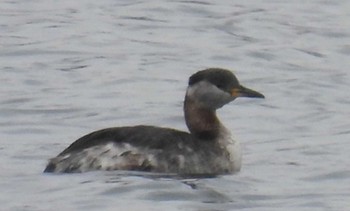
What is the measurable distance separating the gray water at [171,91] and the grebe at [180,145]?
14 centimetres

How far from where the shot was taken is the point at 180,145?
15133 mm

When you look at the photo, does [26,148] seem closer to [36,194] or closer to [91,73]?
[36,194]

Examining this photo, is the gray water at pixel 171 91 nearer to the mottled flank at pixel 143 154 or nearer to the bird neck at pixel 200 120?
the mottled flank at pixel 143 154

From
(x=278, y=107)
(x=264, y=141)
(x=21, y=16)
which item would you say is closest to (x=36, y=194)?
(x=264, y=141)

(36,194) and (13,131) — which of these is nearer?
(36,194)

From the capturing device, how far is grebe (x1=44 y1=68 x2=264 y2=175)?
48.6ft

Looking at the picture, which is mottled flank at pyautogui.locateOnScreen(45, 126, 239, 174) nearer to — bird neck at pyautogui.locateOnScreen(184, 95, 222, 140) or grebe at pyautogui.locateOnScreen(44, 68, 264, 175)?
grebe at pyautogui.locateOnScreen(44, 68, 264, 175)

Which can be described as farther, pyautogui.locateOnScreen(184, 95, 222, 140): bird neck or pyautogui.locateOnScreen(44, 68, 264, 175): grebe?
pyautogui.locateOnScreen(184, 95, 222, 140): bird neck

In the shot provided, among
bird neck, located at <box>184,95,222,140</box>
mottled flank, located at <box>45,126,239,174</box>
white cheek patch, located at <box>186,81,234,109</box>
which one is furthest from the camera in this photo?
bird neck, located at <box>184,95,222,140</box>

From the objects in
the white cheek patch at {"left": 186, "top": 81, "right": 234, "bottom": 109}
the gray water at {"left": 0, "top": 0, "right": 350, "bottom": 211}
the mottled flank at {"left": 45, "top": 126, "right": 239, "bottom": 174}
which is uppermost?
the white cheek patch at {"left": 186, "top": 81, "right": 234, "bottom": 109}

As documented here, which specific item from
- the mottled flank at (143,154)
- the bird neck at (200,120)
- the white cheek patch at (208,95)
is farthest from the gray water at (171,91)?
the white cheek patch at (208,95)

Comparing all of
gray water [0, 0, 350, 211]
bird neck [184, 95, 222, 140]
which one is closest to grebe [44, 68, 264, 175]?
bird neck [184, 95, 222, 140]

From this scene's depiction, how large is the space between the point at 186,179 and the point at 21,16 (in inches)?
331

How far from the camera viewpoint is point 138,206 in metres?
14.0
